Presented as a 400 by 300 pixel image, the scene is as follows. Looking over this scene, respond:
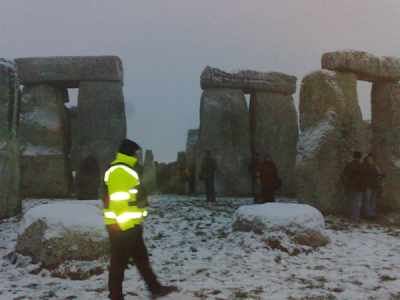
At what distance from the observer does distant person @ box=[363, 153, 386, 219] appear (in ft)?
25.4

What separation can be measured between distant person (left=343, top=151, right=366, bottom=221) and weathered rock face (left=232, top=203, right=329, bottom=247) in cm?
222

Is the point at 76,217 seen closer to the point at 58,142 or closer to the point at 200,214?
the point at 200,214

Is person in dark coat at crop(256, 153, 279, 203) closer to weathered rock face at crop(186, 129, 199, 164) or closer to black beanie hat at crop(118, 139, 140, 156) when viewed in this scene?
black beanie hat at crop(118, 139, 140, 156)

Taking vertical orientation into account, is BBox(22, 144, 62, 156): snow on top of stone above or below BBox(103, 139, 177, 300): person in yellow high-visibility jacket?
above

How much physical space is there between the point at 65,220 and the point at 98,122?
7.36 m

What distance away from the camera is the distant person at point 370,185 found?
7754 millimetres

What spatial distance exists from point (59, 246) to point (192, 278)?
1.78 m

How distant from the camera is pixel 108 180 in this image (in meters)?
3.47

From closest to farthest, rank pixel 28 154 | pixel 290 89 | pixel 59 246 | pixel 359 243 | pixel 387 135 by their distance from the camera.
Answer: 1. pixel 59 246
2. pixel 359 243
3. pixel 387 135
4. pixel 28 154
5. pixel 290 89

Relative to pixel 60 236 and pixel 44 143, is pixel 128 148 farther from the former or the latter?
pixel 44 143

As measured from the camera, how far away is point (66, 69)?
1154cm

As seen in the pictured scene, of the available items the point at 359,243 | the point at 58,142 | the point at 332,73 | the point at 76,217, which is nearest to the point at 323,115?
the point at 332,73

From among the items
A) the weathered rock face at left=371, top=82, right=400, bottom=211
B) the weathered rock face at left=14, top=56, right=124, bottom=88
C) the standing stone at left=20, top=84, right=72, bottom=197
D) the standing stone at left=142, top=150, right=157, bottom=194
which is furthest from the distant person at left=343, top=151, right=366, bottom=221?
the standing stone at left=20, top=84, right=72, bottom=197

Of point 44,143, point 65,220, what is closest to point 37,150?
point 44,143
